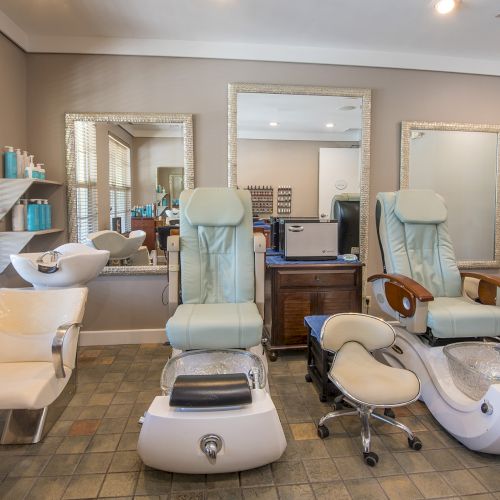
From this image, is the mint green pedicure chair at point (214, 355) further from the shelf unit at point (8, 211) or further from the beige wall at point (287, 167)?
the shelf unit at point (8, 211)

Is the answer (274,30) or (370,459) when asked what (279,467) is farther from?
(274,30)

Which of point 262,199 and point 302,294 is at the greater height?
point 262,199

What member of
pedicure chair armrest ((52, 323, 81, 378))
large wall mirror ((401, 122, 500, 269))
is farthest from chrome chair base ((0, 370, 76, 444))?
large wall mirror ((401, 122, 500, 269))

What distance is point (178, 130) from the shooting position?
3029 millimetres

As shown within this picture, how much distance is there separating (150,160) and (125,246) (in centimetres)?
71

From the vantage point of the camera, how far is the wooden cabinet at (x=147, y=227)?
3.09m

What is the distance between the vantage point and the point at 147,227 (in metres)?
3.10

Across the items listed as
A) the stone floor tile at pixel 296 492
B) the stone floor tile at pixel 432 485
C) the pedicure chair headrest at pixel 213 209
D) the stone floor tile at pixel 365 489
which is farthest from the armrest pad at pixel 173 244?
the stone floor tile at pixel 432 485

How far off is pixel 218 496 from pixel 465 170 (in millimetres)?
3171

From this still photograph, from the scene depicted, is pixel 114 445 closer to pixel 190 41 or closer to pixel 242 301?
pixel 242 301

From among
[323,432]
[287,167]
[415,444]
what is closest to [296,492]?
[323,432]

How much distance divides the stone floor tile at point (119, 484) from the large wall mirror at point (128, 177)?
5.46ft

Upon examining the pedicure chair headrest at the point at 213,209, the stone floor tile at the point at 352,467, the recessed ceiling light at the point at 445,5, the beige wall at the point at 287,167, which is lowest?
the stone floor tile at the point at 352,467

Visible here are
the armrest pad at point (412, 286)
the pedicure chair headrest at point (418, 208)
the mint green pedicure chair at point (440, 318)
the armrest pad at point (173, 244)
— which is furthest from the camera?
the pedicure chair headrest at point (418, 208)
